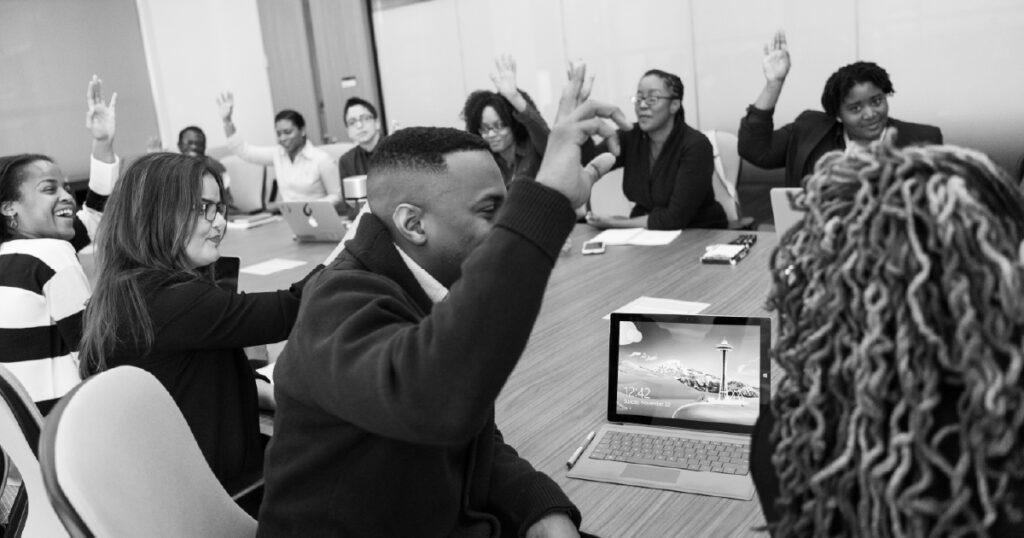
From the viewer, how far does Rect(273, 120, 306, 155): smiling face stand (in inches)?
208

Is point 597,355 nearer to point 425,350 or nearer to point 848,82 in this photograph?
point 425,350

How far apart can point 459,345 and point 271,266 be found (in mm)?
2813

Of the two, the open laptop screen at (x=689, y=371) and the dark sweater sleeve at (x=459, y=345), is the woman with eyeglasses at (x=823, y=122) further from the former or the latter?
the dark sweater sleeve at (x=459, y=345)

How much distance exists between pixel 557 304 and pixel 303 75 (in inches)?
197

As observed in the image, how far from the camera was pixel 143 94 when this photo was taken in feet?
24.1

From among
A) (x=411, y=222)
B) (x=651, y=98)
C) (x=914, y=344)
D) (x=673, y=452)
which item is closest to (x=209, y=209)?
(x=411, y=222)

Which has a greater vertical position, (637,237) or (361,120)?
(361,120)

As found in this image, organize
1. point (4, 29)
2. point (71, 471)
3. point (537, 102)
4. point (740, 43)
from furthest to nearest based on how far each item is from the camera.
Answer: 1. point (4, 29)
2. point (537, 102)
3. point (740, 43)
4. point (71, 471)

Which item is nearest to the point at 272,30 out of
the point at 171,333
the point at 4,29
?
the point at 4,29

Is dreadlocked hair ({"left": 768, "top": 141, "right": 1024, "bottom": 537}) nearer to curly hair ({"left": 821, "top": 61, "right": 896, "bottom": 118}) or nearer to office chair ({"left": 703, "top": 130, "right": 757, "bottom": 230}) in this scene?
curly hair ({"left": 821, "top": 61, "right": 896, "bottom": 118})

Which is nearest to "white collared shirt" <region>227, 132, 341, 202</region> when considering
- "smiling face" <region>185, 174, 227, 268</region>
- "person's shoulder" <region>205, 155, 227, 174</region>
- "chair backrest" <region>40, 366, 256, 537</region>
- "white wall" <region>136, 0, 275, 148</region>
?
"person's shoulder" <region>205, 155, 227, 174</region>

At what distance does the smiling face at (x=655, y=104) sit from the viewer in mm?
3672

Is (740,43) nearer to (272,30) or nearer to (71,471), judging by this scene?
(272,30)

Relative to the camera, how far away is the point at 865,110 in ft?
10.9
